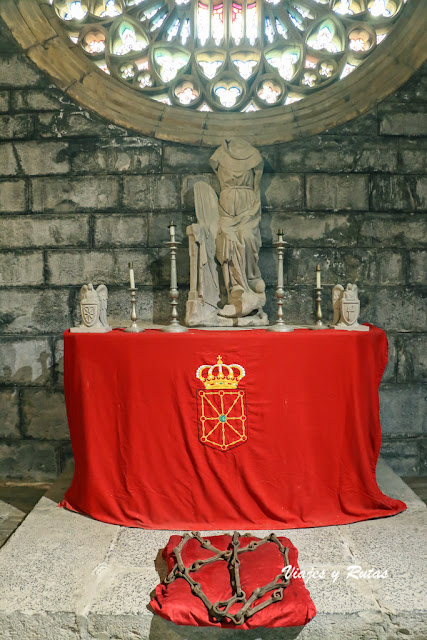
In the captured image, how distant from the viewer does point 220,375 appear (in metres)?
3.03

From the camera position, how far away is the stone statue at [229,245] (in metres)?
3.68

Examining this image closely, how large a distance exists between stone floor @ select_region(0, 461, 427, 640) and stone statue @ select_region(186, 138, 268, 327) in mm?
1407

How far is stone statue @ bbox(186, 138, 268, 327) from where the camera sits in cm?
368

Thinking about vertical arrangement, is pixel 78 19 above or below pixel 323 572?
above

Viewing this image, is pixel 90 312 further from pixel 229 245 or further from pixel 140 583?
pixel 140 583

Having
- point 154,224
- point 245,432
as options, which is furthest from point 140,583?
point 154,224

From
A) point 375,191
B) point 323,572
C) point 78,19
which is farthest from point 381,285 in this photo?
point 78,19

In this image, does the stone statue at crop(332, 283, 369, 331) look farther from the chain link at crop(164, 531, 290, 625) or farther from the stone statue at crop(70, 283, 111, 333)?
the stone statue at crop(70, 283, 111, 333)

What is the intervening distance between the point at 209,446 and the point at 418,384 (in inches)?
76.6

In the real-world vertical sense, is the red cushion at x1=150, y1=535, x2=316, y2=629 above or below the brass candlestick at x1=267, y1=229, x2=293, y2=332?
below

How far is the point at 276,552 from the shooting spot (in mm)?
2541

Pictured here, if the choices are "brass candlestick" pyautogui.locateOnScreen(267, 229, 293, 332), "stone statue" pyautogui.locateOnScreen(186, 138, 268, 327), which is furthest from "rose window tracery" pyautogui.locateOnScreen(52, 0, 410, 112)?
"brass candlestick" pyautogui.locateOnScreen(267, 229, 293, 332)

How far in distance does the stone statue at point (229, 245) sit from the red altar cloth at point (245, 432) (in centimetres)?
64

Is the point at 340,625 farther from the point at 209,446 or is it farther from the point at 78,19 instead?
the point at 78,19
